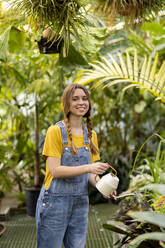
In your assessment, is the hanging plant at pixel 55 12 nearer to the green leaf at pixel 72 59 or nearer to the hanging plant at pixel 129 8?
the hanging plant at pixel 129 8

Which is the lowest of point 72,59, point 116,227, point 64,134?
point 116,227

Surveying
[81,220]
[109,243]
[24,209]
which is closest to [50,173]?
[81,220]

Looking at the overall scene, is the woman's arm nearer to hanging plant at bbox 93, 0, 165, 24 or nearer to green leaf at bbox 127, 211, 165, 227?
green leaf at bbox 127, 211, 165, 227

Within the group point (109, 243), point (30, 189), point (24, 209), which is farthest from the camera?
point (24, 209)

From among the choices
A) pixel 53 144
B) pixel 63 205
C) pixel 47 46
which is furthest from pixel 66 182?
pixel 47 46

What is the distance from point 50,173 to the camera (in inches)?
65.4

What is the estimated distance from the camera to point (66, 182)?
5.40 feet

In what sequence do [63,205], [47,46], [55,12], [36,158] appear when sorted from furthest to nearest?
1. [36,158]
2. [47,46]
3. [63,205]
4. [55,12]

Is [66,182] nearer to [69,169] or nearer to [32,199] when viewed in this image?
[69,169]

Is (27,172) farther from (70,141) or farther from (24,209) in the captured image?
(70,141)

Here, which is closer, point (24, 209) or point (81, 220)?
point (81, 220)

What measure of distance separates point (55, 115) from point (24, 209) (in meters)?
1.34

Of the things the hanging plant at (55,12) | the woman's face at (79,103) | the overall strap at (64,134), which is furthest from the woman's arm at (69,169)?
the hanging plant at (55,12)

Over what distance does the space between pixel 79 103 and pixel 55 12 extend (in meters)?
0.49
